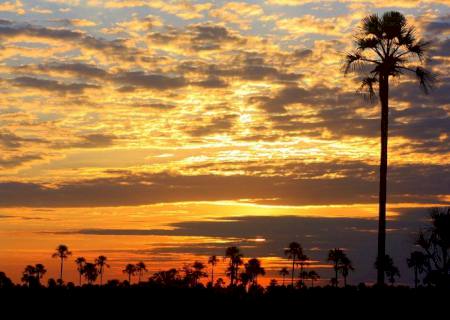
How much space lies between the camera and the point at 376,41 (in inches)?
1636

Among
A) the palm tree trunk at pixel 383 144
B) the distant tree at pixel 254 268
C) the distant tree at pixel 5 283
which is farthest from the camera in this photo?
the distant tree at pixel 254 268

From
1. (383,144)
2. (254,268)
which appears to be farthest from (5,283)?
(254,268)

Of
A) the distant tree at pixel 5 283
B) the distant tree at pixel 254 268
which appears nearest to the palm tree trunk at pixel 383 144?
the distant tree at pixel 5 283

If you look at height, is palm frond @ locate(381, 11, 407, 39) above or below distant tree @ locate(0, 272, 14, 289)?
above

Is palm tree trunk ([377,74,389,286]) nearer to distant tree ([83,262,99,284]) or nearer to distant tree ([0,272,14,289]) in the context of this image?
distant tree ([0,272,14,289])

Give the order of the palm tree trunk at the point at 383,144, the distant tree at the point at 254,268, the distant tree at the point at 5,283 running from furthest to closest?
1. the distant tree at the point at 254,268
2. the palm tree trunk at the point at 383,144
3. the distant tree at the point at 5,283

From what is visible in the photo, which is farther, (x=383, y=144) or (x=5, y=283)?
(x=383, y=144)

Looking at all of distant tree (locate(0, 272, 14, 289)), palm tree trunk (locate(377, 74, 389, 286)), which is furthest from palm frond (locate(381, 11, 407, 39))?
distant tree (locate(0, 272, 14, 289))

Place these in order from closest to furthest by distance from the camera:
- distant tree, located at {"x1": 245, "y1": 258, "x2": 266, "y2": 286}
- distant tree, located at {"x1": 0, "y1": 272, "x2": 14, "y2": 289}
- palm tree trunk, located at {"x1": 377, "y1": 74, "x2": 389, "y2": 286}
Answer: distant tree, located at {"x1": 0, "y1": 272, "x2": 14, "y2": 289} → palm tree trunk, located at {"x1": 377, "y1": 74, "x2": 389, "y2": 286} → distant tree, located at {"x1": 245, "y1": 258, "x2": 266, "y2": 286}

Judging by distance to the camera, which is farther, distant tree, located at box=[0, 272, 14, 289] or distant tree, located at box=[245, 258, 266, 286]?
distant tree, located at box=[245, 258, 266, 286]

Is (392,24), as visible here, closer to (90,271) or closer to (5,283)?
(5,283)

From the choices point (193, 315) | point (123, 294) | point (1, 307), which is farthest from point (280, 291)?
point (1, 307)

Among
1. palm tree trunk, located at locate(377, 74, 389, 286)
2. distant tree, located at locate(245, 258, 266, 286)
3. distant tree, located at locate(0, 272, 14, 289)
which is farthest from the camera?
distant tree, located at locate(245, 258, 266, 286)

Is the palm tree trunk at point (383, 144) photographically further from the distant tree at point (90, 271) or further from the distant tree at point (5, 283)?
the distant tree at point (90, 271)
